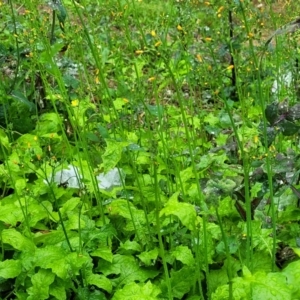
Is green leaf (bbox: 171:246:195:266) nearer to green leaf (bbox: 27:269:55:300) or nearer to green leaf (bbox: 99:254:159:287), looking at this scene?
green leaf (bbox: 99:254:159:287)

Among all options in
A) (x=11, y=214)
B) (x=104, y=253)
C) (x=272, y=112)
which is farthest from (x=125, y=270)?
(x=272, y=112)

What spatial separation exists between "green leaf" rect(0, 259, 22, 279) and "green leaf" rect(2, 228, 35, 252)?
69 mm

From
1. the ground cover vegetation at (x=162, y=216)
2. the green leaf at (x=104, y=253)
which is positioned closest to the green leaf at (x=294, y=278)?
the ground cover vegetation at (x=162, y=216)

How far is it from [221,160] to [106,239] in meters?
0.46

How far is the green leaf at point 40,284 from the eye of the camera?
1.68m

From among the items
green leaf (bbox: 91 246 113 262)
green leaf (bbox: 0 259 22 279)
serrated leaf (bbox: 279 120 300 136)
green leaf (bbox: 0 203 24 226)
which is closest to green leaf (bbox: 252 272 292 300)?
serrated leaf (bbox: 279 120 300 136)

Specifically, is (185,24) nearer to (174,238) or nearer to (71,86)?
(174,238)

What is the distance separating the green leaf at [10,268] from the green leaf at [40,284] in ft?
0.19

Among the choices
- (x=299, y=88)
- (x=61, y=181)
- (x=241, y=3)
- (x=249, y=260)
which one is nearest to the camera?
(x=241, y=3)

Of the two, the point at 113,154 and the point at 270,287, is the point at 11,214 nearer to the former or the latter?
the point at 113,154

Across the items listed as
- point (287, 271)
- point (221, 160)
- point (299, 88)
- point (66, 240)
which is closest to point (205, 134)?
point (299, 88)

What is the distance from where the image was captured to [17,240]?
183 centimetres

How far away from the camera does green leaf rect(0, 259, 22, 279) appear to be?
1.72 m

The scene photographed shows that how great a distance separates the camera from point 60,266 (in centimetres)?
168
